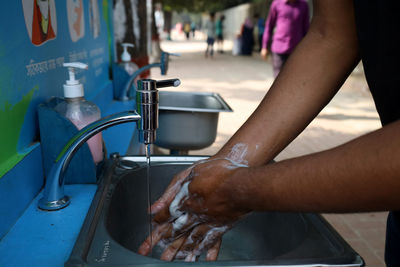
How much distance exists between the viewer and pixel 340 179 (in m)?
0.61

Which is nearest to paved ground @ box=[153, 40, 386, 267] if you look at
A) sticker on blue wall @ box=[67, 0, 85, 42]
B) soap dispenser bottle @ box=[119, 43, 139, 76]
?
soap dispenser bottle @ box=[119, 43, 139, 76]

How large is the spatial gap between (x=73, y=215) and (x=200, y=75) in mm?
8746

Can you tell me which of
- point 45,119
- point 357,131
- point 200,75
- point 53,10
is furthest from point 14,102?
point 200,75

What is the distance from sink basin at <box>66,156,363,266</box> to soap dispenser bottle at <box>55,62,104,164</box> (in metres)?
0.12

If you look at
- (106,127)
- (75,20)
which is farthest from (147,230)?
(75,20)

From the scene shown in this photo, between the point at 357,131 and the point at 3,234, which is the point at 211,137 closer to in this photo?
the point at 3,234

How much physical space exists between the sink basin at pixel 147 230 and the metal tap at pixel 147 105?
267mm

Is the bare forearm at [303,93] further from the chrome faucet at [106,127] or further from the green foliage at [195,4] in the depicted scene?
the green foliage at [195,4]

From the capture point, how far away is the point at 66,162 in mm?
990

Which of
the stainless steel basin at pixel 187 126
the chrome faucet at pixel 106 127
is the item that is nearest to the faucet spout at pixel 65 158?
the chrome faucet at pixel 106 127

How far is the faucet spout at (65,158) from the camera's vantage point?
0.95 metres

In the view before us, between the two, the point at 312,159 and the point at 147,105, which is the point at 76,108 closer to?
the point at 147,105

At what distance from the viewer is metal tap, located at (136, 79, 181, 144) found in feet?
2.97

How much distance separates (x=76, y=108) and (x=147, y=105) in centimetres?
40
